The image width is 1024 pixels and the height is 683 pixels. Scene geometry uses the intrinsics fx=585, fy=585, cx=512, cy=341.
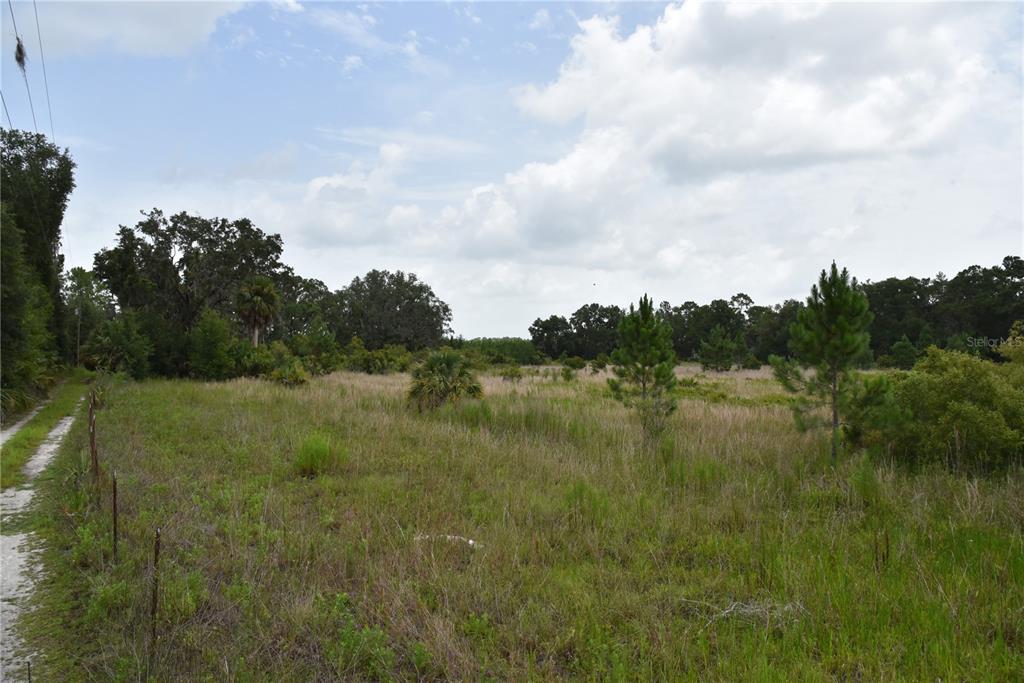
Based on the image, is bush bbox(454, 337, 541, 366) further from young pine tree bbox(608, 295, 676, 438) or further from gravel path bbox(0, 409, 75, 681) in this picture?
gravel path bbox(0, 409, 75, 681)

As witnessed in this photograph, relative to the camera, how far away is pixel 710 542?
5.83 m

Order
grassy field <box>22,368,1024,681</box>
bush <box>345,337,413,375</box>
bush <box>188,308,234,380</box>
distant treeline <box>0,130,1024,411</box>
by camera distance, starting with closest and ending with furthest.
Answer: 1. grassy field <box>22,368,1024,681</box>
2. distant treeline <box>0,130,1024,411</box>
3. bush <box>188,308,234,380</box>
4. bush <box>345,337,413,375</box>

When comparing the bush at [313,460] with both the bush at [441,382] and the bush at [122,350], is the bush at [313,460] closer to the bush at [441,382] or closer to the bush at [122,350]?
the bush at [441,382]

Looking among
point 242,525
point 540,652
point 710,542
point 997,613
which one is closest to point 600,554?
point 710,542

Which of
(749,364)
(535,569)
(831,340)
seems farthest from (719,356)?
(535,569)

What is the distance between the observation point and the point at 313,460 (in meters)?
9.54

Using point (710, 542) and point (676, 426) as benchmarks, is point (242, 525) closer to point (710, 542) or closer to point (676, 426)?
point (710, 542)

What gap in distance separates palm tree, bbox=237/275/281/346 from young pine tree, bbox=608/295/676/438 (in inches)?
1309

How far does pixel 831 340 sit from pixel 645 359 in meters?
4.78

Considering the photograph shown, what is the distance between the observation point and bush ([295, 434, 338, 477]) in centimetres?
948

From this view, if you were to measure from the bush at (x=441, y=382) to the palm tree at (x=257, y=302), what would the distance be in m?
26.7

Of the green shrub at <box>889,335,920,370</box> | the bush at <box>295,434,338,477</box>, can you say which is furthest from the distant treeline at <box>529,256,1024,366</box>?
the bush at <box>295,434,338,477</box>

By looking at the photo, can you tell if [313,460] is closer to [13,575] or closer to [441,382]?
[13,575]

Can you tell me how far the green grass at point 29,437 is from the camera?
10.0m
